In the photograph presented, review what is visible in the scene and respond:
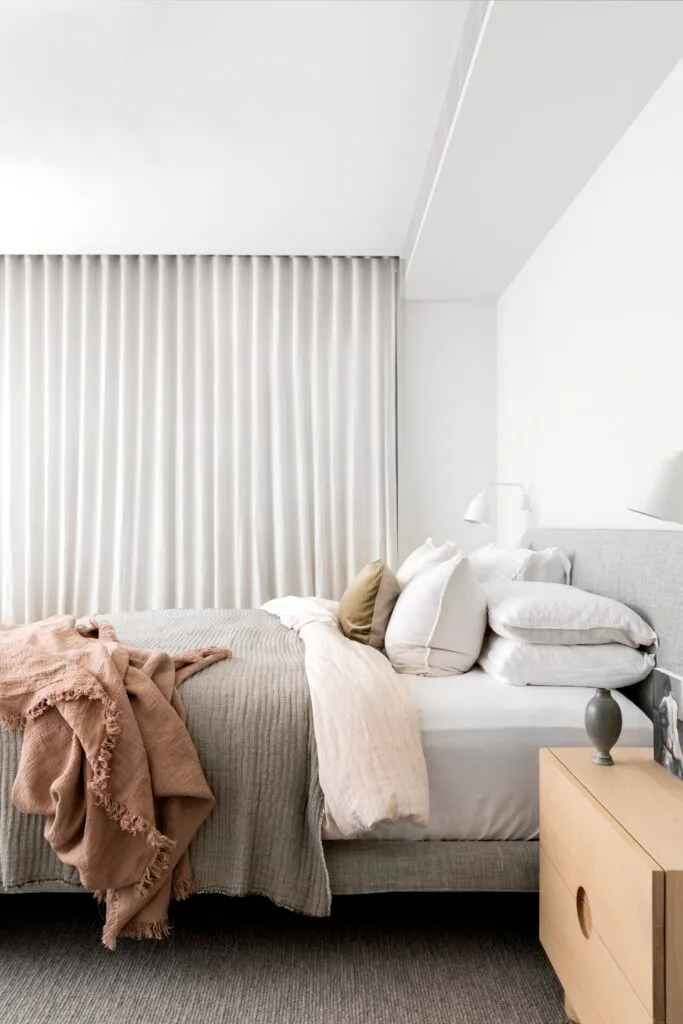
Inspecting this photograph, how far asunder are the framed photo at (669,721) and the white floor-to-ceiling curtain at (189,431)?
2.93m

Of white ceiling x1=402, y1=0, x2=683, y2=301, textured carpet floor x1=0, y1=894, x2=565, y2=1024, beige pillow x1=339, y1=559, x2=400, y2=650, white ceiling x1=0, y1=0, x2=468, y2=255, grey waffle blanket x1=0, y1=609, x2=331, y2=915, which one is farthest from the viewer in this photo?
beige pillow x1=339, y1=559, x2=400, y2=650

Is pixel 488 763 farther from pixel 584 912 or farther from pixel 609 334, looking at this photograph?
pixel 609 334

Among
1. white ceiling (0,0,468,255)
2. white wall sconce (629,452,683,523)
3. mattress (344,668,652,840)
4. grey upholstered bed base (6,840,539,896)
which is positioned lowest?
grey upholstered bed base (6,840,539,896)

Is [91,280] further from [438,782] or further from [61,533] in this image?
[438,782]

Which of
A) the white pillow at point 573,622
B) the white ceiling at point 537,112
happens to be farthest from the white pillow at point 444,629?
the white ceiling at point 537,112

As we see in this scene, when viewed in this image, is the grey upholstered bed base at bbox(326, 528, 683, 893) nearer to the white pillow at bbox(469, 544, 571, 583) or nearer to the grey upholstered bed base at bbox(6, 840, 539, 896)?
the grey upholstered bed base at bbox(6, 840, 539, 896)

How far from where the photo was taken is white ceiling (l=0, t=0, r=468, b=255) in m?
2.39

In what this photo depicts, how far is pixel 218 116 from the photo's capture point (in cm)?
291

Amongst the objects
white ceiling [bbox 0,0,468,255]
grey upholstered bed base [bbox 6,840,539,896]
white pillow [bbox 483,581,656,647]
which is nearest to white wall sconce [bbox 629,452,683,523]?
white pillow [bbox 483,581,656,647]

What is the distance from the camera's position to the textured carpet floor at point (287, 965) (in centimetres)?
168

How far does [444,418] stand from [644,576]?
8.32ft

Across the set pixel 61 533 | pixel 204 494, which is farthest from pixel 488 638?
pixel 61 533

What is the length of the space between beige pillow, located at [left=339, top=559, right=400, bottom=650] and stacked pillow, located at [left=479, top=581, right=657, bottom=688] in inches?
17.9

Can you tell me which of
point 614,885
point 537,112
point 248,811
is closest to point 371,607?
point 248,811
